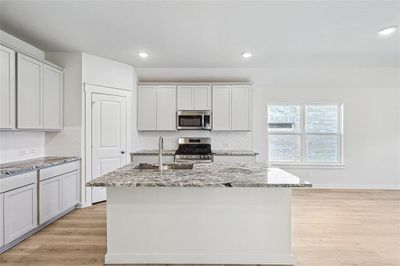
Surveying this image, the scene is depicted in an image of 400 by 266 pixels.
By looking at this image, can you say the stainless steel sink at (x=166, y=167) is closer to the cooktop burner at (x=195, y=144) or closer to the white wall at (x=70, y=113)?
the white wall at (x=70, y=113)

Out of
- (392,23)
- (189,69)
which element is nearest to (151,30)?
(189,69)

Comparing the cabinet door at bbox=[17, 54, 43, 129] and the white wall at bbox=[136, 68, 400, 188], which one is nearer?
the cabinet door at bbox=[17, 54, 43, 129]

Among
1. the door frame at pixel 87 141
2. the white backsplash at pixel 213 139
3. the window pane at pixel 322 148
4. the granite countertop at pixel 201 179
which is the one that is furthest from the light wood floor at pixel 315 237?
the white backsplash at pixel 213 139

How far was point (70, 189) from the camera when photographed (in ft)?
12.8

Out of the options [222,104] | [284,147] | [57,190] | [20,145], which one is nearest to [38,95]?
[20,145]

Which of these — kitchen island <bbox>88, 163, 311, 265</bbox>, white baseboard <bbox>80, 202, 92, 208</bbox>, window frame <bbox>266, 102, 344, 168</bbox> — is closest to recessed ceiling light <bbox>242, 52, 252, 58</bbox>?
window frame <bbox>266, 102, 344, 168</bbox>

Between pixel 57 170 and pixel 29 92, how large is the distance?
1.16m

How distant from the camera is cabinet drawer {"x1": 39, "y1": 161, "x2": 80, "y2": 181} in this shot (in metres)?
3.25

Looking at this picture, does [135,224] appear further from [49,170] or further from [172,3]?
[172,3]

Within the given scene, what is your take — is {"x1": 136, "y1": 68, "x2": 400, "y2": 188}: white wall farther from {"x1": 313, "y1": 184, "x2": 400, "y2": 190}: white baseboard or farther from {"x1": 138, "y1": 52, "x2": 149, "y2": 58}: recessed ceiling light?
{"x1": 138, "y1": 52, "x2": 149, "y2": 58}: recessed ceiling light

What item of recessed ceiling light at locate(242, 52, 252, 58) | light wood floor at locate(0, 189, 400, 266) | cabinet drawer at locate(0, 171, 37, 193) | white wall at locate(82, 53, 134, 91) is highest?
recessed ceiling light at locate(242, 52, 252, 58)

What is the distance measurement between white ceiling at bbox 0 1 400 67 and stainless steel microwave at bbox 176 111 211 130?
3.55ft

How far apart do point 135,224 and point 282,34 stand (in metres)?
3.12

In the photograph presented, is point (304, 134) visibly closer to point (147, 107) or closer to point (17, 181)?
point (147, 107)
